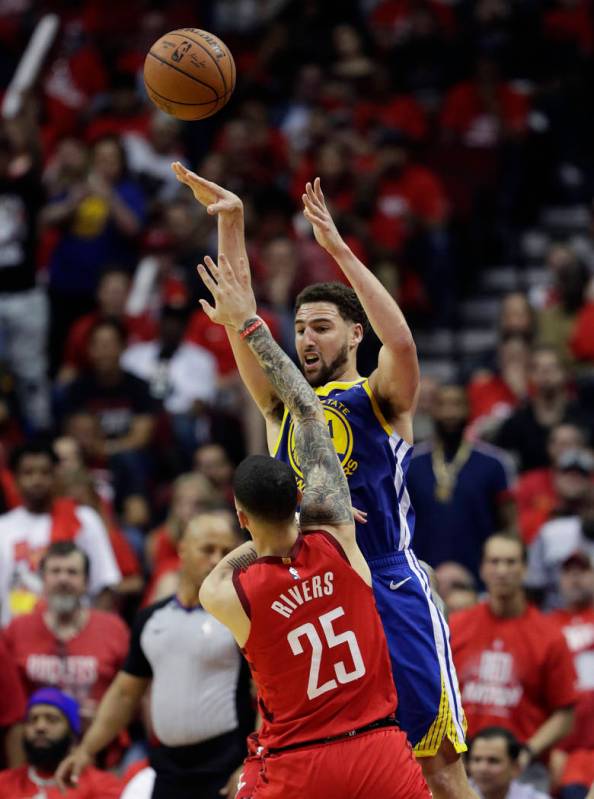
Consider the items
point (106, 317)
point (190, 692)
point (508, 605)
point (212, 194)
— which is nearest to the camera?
point (212, 194)

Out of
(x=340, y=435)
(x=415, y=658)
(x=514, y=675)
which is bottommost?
(x=514, y=675)

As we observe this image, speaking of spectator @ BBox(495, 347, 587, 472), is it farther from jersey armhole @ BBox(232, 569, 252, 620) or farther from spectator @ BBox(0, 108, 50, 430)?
jersey armhole @ BBox(232, 569, 252, 620)

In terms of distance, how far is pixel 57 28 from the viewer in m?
18.0

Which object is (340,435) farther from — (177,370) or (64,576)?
(177,370)

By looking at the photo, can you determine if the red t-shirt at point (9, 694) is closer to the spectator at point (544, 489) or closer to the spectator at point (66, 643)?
the spectator at point (66, 643)

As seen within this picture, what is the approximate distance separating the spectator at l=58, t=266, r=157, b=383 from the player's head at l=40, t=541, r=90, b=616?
3.77 metres

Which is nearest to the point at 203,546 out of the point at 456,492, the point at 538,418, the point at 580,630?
the point at 580,630

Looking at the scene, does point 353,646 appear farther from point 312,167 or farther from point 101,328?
point 312,167

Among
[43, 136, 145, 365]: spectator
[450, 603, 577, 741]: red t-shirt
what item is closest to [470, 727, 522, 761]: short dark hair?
[450, 603, 577, 741]: red t-shirt

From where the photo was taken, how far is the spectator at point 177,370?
12.8 metres

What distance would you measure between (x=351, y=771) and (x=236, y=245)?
2.24 metres

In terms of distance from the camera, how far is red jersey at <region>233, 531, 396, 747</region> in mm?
5762

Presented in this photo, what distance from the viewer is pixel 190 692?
7.67m

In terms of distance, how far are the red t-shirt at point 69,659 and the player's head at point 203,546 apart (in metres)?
1.62
